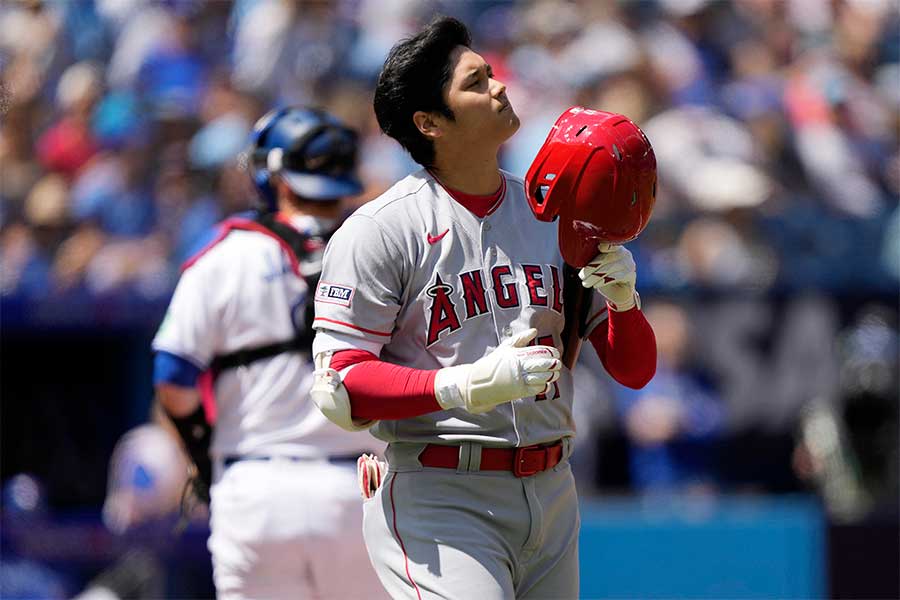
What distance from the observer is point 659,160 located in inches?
359

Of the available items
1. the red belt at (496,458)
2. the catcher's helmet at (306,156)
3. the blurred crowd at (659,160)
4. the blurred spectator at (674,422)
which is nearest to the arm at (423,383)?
the red belt at (496,458)

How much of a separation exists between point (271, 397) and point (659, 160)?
538 centimetres

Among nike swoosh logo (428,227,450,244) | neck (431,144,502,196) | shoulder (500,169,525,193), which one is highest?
neck (431,144,502,196)

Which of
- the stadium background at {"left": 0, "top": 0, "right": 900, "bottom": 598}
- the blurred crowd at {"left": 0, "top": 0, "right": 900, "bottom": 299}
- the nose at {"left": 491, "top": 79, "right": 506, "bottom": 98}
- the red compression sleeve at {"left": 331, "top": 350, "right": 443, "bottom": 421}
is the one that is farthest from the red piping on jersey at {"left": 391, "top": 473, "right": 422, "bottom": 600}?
the blurred crowd at {"left": 0, "top": 0, "right": 900, "bottom": 299}

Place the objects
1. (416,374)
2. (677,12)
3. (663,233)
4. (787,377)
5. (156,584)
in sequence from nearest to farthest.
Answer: (416,374) → (156,584) → (787,377) → (663,233) → (677,12)

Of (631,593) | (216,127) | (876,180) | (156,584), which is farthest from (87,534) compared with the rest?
(876,180)

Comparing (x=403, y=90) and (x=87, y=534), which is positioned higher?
(x=403, y=90)

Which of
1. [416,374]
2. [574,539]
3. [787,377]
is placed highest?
[416,374]

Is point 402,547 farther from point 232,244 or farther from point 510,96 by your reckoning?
point 510,96

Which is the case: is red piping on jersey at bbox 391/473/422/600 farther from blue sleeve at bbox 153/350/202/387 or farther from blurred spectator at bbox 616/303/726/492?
blurred spectator at bbox 616/303/726/492

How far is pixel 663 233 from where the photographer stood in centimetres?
838

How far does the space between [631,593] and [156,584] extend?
2.36m

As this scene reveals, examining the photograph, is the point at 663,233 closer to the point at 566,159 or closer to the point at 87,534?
the point at 87,534

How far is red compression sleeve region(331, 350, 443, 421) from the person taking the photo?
117 inches
